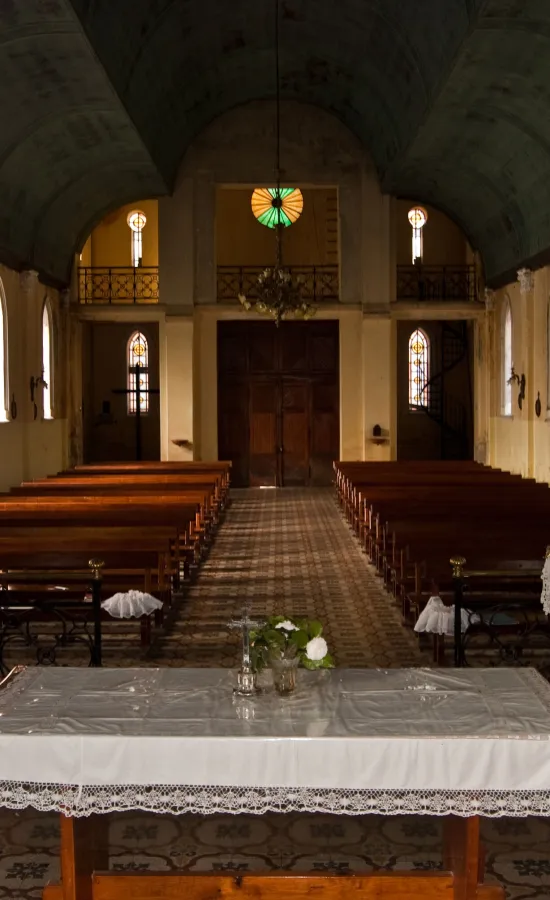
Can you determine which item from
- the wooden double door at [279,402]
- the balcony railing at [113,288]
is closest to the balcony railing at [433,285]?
the wooden double door at [279,402]

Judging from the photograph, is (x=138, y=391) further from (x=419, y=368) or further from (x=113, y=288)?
(x=419, y=368)

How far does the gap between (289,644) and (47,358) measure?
16.8 meters

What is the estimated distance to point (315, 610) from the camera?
9.92m

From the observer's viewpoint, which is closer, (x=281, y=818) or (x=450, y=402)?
(x=281, y=818)

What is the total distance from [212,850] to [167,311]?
18.0 meters

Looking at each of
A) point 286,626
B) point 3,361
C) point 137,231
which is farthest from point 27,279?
point 286,626

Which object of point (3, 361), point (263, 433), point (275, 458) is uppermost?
point (3, 361)

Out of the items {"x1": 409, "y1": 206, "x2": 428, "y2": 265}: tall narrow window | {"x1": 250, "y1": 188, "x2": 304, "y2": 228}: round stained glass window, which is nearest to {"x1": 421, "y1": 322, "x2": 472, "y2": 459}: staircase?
{"x1": 409, "y1": 206, "x2": 428, "y2": 265}: tall narrow window

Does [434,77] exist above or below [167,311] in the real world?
above

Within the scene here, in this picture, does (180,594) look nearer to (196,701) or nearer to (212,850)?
(212,850)

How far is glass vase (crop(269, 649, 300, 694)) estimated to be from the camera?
378 cm

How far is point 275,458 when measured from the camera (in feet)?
80.2

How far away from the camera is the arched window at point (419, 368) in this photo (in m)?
26.9

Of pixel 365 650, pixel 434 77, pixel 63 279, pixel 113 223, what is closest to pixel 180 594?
pixel 365 650
